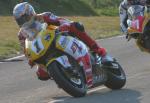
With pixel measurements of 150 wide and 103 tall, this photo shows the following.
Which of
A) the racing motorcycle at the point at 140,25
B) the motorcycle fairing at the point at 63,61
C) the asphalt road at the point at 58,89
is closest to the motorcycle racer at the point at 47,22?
the asphalt road at the point at 58,89

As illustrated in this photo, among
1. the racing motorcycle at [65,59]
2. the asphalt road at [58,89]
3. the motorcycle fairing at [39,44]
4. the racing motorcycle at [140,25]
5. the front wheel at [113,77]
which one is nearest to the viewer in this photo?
the racing motorcycle at [65,59]

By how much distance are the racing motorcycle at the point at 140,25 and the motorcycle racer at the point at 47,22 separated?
3184mm

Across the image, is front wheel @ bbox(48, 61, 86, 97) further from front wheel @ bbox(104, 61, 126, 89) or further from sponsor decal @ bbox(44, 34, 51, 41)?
front wheel @ bbox(104, 61, 126, 89)

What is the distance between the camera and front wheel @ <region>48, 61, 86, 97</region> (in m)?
9.98

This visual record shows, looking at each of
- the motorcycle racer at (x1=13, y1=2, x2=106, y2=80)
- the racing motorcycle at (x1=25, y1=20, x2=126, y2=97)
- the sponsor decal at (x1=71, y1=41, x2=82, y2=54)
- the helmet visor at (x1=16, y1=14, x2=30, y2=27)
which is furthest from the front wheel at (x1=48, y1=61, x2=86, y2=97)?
the helmet visor at (x1=16, y1=14, x2=30, y2=27)

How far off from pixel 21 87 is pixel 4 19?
19.5m

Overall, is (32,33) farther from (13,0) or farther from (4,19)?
(13,0)

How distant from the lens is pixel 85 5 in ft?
153

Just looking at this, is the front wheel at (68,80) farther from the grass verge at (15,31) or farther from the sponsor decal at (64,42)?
the grass verge at (15,31)

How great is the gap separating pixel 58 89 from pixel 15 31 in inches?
570

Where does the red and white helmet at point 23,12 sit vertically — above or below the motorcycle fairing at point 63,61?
above

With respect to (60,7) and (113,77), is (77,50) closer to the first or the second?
(113,77)

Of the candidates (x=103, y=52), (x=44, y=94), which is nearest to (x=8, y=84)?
(x=44, y=94)

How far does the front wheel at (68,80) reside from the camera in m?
9.98
